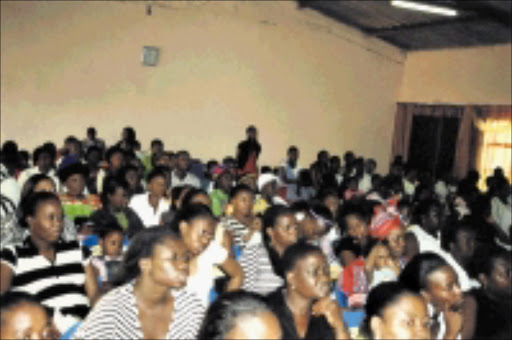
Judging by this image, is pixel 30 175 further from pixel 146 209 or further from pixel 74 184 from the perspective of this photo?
pixel 146 209

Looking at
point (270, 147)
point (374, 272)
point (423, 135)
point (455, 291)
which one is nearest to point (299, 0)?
point (270, 147)

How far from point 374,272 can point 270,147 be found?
26.7ft

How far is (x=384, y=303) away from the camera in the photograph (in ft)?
7.59

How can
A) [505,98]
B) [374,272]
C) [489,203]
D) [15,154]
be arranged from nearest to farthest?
[374,272], [489,203], [15,154], [505,98]

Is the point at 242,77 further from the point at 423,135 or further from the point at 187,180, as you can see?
the point at 187,180

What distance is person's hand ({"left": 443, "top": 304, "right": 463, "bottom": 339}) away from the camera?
2.83 m

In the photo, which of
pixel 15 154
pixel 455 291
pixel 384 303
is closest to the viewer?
pixel 384 303

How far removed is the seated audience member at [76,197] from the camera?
4879mm

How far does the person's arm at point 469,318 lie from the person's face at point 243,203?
1.99 metres

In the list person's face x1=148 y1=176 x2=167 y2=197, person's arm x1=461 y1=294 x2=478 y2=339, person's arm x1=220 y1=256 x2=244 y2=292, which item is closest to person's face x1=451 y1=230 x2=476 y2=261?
person's arm x1=461 y1=294 x2=478 y2=339

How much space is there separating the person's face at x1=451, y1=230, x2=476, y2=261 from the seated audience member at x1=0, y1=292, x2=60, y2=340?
3.01m

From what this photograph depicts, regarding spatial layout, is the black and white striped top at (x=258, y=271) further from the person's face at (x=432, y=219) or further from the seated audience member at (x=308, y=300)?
the person's face at (x=432, y=219)

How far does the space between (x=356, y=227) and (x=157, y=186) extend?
5.80 ft

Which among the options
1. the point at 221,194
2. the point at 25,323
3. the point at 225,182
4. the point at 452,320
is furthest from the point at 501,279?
the point at 225,182
